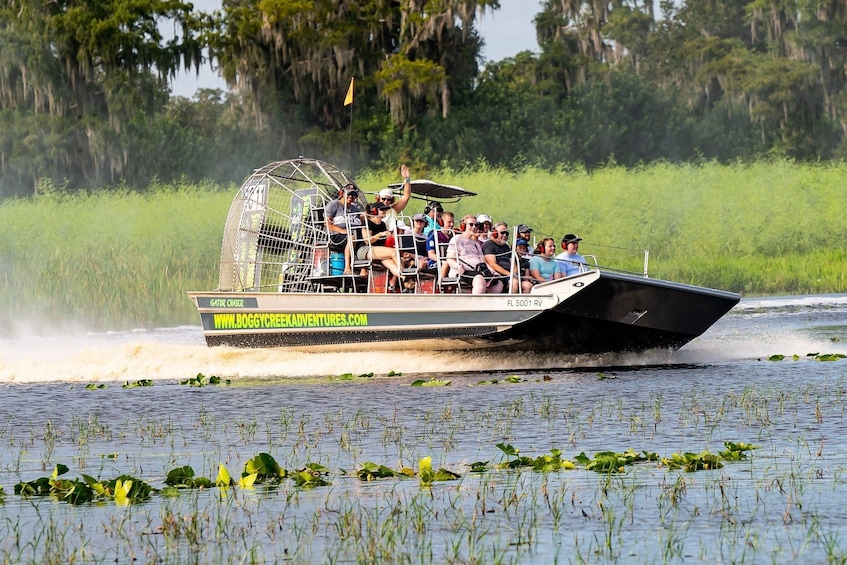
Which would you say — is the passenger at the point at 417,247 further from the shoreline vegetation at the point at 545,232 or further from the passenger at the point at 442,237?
the shoreline vegetation at the point at 545,232

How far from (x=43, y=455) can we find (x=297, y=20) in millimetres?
38437

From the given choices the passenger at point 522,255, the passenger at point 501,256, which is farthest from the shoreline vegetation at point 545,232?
the passenger at point 501,256

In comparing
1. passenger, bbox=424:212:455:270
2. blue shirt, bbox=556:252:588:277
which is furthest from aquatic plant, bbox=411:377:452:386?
blue shirt, bbox=556:252:588:277

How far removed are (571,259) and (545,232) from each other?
19144 mm

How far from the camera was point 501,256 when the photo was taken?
1964cm

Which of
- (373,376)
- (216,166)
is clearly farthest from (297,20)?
(373,376)

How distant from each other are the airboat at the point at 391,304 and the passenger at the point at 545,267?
543 mm

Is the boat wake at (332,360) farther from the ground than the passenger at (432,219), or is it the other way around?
the passenger at (432,219)

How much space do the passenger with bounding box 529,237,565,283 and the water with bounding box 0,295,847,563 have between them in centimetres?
129

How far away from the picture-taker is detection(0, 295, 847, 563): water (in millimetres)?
9078

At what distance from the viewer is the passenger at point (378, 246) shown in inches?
787

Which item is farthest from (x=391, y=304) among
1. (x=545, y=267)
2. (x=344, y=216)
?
(x=545, y=267)

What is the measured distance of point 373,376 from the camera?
2014cm

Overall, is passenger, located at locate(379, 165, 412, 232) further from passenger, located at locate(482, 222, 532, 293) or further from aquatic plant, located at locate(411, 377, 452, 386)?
aquatic plant, located at locate(411, 377, 452, 386)
